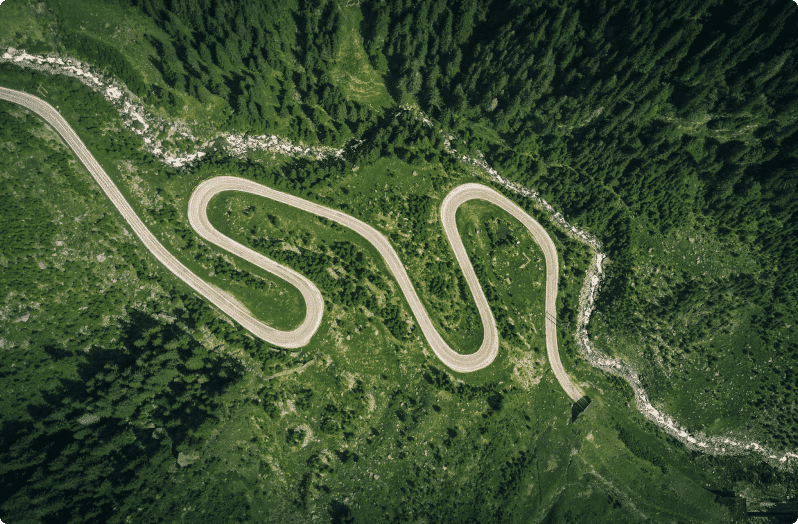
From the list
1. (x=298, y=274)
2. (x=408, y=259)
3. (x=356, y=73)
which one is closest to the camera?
(x=298, y=274)

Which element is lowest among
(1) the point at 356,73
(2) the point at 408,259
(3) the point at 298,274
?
(3) the point at 298,274

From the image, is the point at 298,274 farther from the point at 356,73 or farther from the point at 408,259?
the point at 356,73

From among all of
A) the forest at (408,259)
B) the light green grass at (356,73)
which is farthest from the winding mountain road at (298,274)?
the light green grass at (356,73)

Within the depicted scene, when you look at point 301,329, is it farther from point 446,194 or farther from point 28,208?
point 28,208

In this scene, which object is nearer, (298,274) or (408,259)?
(298,274)

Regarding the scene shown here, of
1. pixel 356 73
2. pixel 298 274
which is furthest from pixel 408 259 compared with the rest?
pixel 356 73

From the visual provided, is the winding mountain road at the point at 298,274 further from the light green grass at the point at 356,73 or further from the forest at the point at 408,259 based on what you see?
the light green grass at the point at 356,73

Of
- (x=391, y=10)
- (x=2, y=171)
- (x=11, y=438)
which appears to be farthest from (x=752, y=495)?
(x=2, y=171)

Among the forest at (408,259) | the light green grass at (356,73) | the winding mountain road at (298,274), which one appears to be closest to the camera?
the forest at (408,259)
